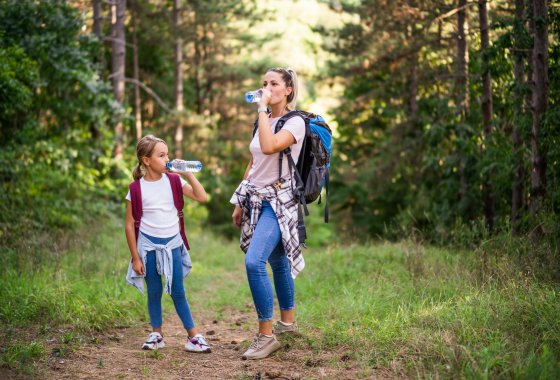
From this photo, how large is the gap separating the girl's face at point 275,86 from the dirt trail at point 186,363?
2121 mm

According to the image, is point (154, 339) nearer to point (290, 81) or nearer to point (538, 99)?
point (290, 81)

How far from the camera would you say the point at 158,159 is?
527 cm

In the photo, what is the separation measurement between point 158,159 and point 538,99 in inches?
203

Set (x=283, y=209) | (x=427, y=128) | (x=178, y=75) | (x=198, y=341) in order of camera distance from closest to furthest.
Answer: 1. (x=283, y=209)
2. (x=198, y=341)
3. (x=427, y=128)
4. (x=178, y=75)

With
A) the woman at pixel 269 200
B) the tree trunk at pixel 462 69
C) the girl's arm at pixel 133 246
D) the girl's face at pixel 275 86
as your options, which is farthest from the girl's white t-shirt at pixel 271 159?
the tree trunk at pixel 462 69

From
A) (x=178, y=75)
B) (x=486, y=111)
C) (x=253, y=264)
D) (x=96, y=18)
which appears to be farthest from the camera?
(x=178, y=75)

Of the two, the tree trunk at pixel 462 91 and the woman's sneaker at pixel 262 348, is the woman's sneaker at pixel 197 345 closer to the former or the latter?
the woman's sneaker at pixel 262 348

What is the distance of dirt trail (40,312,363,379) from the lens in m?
4.61

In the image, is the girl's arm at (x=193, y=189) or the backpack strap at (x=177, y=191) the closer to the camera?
the girl's arm at (x=193, y=189)

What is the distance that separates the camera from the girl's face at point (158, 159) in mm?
5281

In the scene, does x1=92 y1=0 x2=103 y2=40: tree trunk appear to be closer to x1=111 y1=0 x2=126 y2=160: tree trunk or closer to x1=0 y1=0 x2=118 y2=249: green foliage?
x1=111 y1=0 x2=126 y2=160: tree trunk

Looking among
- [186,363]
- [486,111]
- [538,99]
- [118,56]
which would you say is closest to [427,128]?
[486,111]

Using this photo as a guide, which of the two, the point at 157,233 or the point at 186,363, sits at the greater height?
the point at 157,233

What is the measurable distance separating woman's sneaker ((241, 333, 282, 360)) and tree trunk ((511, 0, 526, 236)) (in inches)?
177
